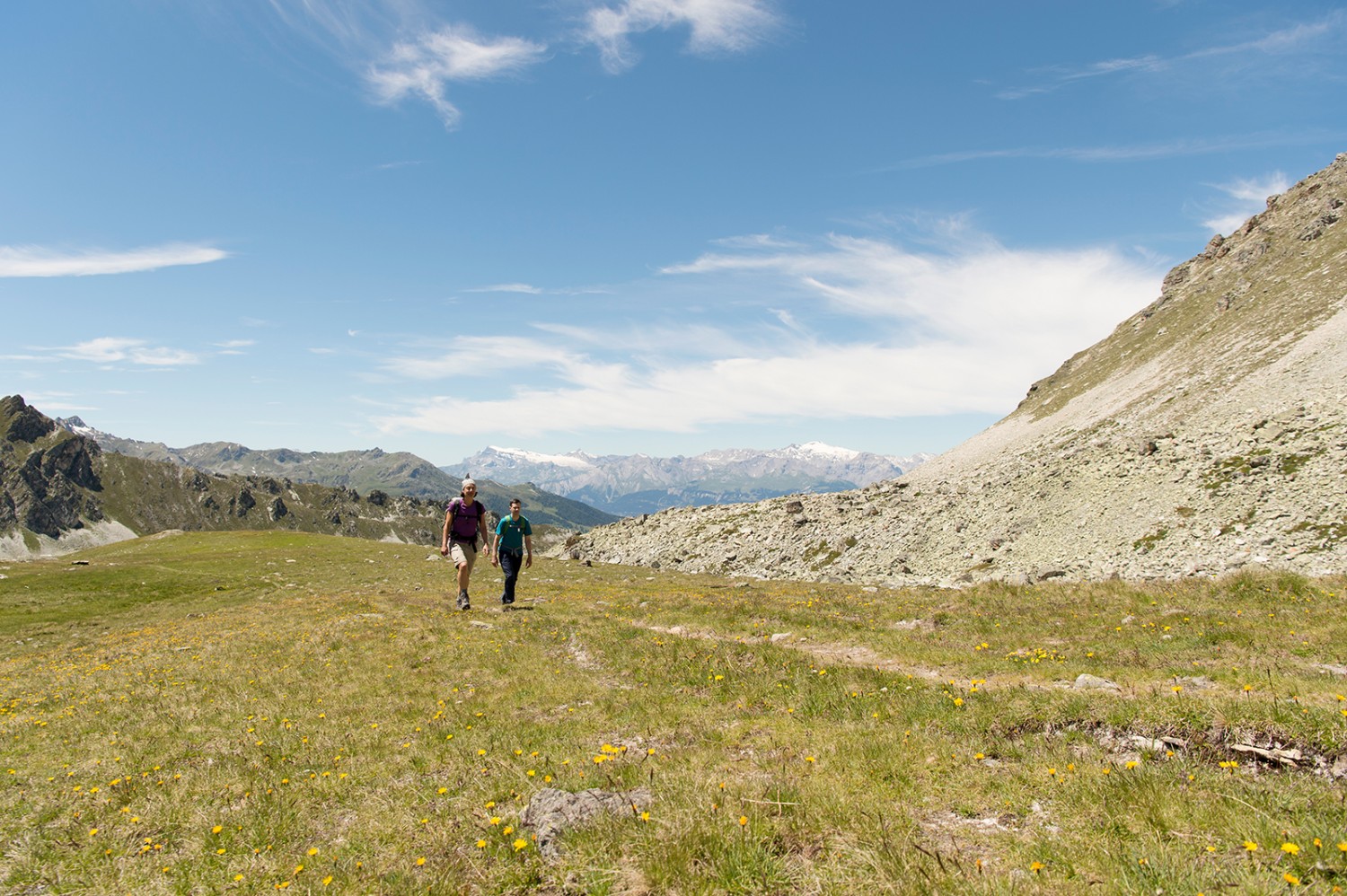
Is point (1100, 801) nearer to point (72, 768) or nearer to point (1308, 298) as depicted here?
point (72, 768)

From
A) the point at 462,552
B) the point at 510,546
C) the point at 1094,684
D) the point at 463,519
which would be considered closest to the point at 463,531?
the point at 463,519

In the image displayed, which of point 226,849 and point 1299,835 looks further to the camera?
point 226,849

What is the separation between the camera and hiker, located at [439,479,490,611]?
22.8 meters

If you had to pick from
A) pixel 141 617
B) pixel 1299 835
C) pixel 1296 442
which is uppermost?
pixel 1296 442

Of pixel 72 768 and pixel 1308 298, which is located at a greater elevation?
pixel 1308 298

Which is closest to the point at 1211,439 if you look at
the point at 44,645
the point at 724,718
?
the point at 724,718

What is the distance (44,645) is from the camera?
26.5m

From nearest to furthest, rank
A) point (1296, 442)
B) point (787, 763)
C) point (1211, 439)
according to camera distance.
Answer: point (787, 763), point (1296, 442), point (1211, 439)

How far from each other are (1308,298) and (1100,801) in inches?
3591

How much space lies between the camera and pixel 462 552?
914 inches

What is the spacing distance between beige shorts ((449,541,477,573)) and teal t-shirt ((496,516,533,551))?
45.6 inches

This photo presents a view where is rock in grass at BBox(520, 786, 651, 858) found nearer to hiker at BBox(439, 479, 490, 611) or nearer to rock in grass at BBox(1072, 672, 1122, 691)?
rock in grass at BBox(1072, 672, 1122, 691)

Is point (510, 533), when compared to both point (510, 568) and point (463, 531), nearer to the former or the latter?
point (510, 568)

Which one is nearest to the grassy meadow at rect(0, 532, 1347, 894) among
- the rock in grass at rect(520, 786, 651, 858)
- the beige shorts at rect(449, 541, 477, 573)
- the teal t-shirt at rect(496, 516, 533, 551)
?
the rock in grass at rect(520, 786, 651, 858)
